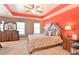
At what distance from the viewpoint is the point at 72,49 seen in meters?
2.27

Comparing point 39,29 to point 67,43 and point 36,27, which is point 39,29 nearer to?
point 36,27

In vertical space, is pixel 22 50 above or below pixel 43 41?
below

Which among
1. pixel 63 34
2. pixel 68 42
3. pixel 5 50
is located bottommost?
pixel 5 50

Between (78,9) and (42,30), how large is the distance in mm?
790

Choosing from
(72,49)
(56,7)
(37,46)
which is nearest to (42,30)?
(37,46)

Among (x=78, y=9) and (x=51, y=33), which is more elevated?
(x=78, y=9)

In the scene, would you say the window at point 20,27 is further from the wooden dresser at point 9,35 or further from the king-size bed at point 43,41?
the king-size bed at point 43,41

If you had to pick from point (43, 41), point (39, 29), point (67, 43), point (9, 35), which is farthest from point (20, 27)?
point (67, 43)

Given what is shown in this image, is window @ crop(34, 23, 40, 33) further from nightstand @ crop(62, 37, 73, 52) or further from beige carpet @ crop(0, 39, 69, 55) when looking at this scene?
nightstand @ crop(62, 37, 73, 52)

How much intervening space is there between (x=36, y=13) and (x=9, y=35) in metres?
0.69

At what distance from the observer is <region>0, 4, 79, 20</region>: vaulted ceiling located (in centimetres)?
233

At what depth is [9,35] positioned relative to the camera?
2.42 metres

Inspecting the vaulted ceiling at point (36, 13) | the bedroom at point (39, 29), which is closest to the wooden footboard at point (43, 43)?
the bedroom at point (39, 29)

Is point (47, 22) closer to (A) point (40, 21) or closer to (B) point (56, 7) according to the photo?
(A) point (40, 21)
